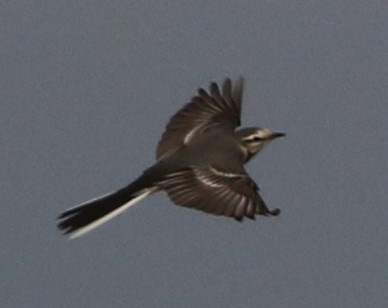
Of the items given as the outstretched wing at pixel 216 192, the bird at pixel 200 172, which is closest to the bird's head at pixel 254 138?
the bird at pixel 200 172

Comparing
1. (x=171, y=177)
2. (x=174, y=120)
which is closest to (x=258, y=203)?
(x=171, y=177)

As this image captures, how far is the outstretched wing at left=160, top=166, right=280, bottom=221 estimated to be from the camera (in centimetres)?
1520

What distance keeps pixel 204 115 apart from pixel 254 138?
1.84 meters

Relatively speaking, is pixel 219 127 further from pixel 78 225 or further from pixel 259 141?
pixel 78 225

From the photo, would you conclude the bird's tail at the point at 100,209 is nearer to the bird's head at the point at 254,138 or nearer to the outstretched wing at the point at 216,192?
the outstretched wing at the point at 216,192

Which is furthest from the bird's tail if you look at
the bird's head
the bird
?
the bird's head

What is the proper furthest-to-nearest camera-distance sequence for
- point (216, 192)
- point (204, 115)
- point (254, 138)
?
1. point (204, 115)
2. point (254, 138)
3. point (216, 192)

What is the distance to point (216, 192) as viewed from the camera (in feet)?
51.6

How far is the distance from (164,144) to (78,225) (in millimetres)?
3236

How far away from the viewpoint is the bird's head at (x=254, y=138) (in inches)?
732

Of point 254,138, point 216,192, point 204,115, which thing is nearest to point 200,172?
point 216,192

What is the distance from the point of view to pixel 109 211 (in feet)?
54.1

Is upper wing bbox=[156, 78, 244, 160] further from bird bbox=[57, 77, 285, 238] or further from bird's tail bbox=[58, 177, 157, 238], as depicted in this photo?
bird's tail bbox=[58, 177, 157, 238]

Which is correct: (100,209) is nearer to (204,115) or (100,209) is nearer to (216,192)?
(216,192)
